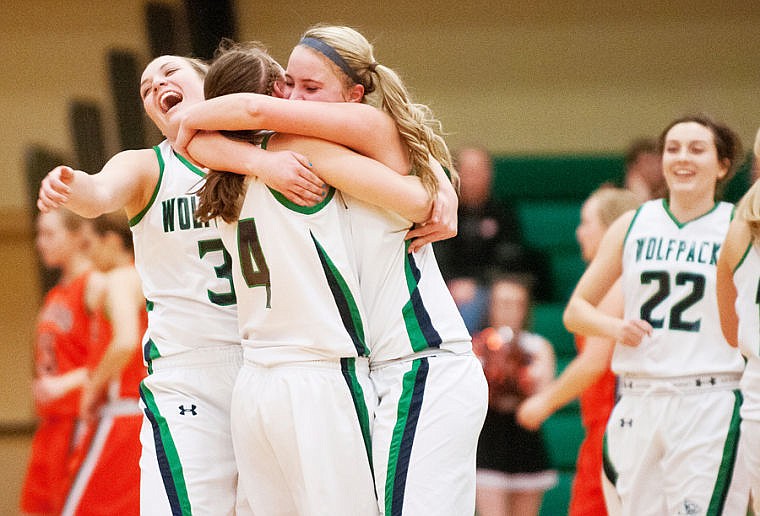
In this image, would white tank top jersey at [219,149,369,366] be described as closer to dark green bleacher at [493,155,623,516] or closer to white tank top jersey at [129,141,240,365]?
white tank top jersey at [129,141,240,365]

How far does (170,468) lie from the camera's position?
11.8 ft

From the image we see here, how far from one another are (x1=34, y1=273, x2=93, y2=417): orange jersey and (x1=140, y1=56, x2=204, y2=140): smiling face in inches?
121

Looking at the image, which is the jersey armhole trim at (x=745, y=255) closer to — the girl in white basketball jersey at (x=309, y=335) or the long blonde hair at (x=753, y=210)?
the long blonde hair at (x=753, y=210)

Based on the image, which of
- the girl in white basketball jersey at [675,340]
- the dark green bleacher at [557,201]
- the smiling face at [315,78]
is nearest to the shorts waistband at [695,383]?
the girl in white basketball jersey at [675,340]

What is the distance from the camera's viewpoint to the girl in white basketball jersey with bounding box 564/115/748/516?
4.86 metres

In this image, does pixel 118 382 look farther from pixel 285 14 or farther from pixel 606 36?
pixel 606 36

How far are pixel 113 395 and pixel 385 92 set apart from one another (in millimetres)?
3604

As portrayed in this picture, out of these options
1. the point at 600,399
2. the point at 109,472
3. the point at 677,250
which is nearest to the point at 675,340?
the point at 677,250

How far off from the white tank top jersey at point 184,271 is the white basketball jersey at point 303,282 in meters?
0.55

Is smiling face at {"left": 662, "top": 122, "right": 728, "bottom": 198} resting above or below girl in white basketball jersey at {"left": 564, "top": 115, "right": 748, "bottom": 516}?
above

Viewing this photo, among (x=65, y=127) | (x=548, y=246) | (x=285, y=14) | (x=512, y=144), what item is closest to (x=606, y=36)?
(x=512, y=144)

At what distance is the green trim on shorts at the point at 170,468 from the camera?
3.58 metres

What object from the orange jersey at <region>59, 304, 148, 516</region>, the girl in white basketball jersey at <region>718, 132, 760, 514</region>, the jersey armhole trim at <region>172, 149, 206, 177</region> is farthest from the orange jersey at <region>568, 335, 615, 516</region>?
the jersey armhole trim at <region>172, 149, 206, 177</region>

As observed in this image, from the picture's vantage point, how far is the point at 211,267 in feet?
12.4
